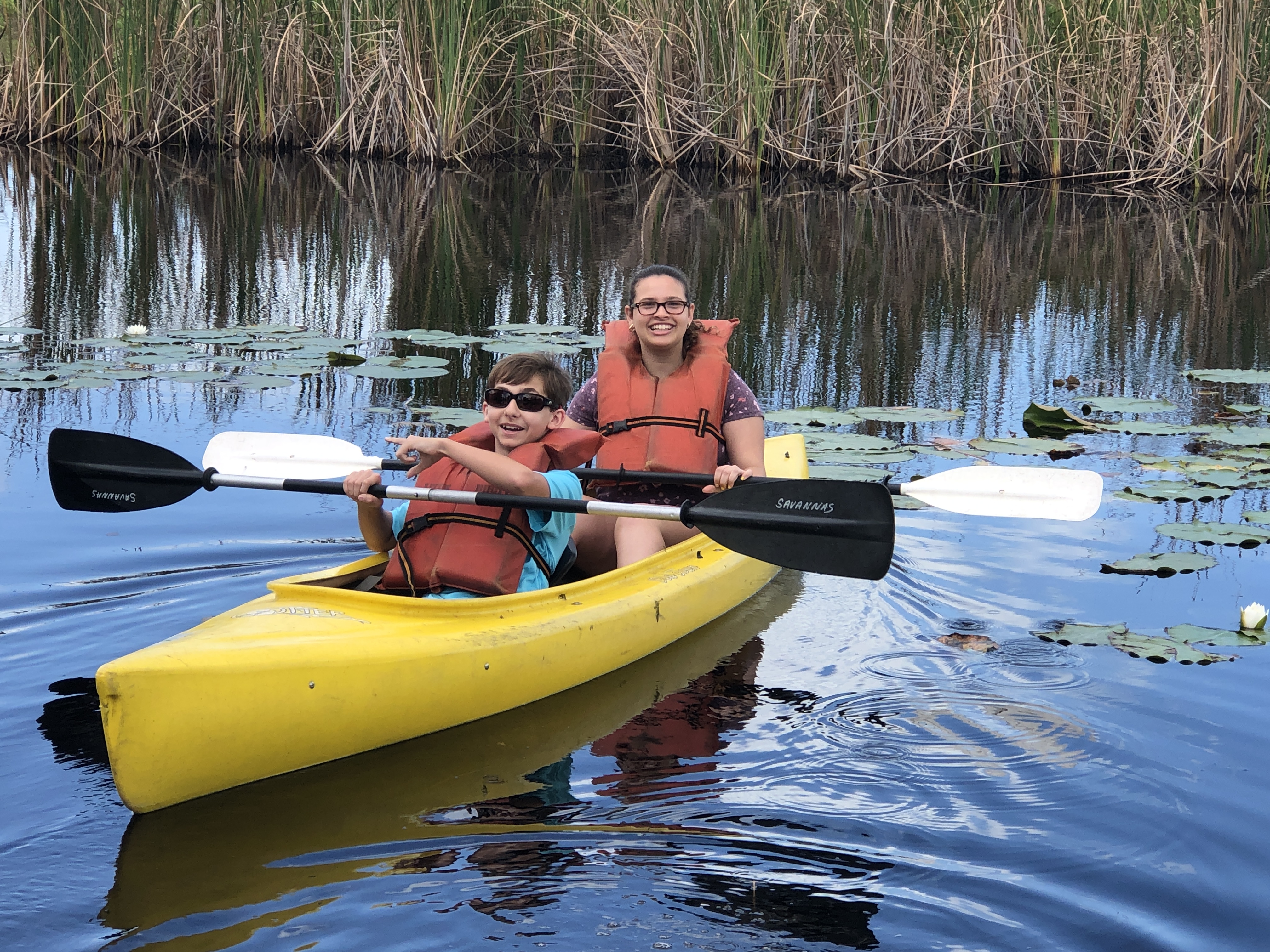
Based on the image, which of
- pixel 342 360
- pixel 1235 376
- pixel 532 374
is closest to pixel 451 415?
pixel 342 360

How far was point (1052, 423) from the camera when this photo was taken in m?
6.21

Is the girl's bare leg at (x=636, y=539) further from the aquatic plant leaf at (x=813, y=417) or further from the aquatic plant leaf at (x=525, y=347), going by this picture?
the aquatic plant leaf at (x=525, y=347)

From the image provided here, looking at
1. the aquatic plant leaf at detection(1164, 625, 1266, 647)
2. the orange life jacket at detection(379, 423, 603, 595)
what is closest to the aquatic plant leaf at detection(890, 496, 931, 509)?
the aquatic plant leaf at detection(1164, 625, 1266, 647)

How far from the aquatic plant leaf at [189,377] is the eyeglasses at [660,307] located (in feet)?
9.74

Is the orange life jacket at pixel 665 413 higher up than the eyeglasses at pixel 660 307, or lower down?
lower down

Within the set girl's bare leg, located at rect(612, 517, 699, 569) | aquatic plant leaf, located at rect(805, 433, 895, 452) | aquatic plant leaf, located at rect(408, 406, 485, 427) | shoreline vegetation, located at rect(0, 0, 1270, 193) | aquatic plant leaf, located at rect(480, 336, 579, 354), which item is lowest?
girl's bare leg, located at rect(612, 517, 699, 569)

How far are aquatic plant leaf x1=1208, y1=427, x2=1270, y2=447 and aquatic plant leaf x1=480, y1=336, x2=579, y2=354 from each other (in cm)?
306

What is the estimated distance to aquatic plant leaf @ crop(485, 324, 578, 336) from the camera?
7.77 m

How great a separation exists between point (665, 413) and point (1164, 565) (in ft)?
5.40

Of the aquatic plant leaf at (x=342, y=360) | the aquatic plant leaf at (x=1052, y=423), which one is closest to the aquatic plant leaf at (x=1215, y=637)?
the aquatic plant leaf at (x=1052, y=423)

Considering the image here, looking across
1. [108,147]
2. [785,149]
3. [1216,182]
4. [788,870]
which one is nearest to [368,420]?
[788,870]

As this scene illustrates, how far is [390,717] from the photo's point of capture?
3.27 m

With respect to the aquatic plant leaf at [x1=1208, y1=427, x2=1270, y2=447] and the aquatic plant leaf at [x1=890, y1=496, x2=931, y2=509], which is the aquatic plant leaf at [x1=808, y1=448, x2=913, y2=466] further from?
the aquatic plant leaf at [x1=1208, y1=427, x2=1270, y2=447]

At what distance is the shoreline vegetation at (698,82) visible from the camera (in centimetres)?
1228
